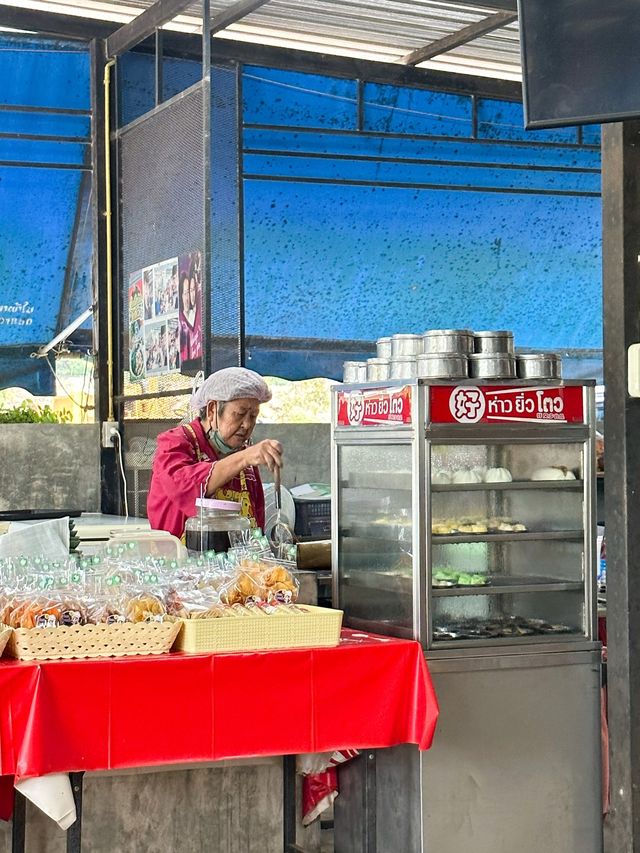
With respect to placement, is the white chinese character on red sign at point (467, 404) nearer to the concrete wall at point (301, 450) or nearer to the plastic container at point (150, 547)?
the plastic container at point (150, 547)

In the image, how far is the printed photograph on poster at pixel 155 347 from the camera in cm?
780

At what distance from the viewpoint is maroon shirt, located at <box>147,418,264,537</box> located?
Result: 5.16 metres

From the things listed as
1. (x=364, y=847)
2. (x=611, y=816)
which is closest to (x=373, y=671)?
(x=364, y=847)

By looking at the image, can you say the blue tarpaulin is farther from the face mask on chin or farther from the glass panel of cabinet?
the glass panel of cabinet

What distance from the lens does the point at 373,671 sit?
4168mm

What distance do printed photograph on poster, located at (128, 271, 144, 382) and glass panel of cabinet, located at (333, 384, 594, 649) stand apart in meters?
3.51

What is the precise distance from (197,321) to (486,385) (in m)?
3.04

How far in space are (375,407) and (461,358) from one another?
40 cm

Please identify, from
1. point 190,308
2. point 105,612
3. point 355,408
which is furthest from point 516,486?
point 190,308

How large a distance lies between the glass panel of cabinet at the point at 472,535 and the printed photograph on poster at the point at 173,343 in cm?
279

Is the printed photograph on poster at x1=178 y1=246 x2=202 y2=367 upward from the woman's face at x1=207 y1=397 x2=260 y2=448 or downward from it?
upward

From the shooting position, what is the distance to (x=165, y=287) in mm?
7734

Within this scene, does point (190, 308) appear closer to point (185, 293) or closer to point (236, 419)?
point (185, 293)

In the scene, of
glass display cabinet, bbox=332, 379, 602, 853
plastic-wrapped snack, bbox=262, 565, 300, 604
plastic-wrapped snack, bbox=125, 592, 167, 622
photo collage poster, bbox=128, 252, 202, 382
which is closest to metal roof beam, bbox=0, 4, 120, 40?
photo collage poster, bbox=128, 252, 202, 382
